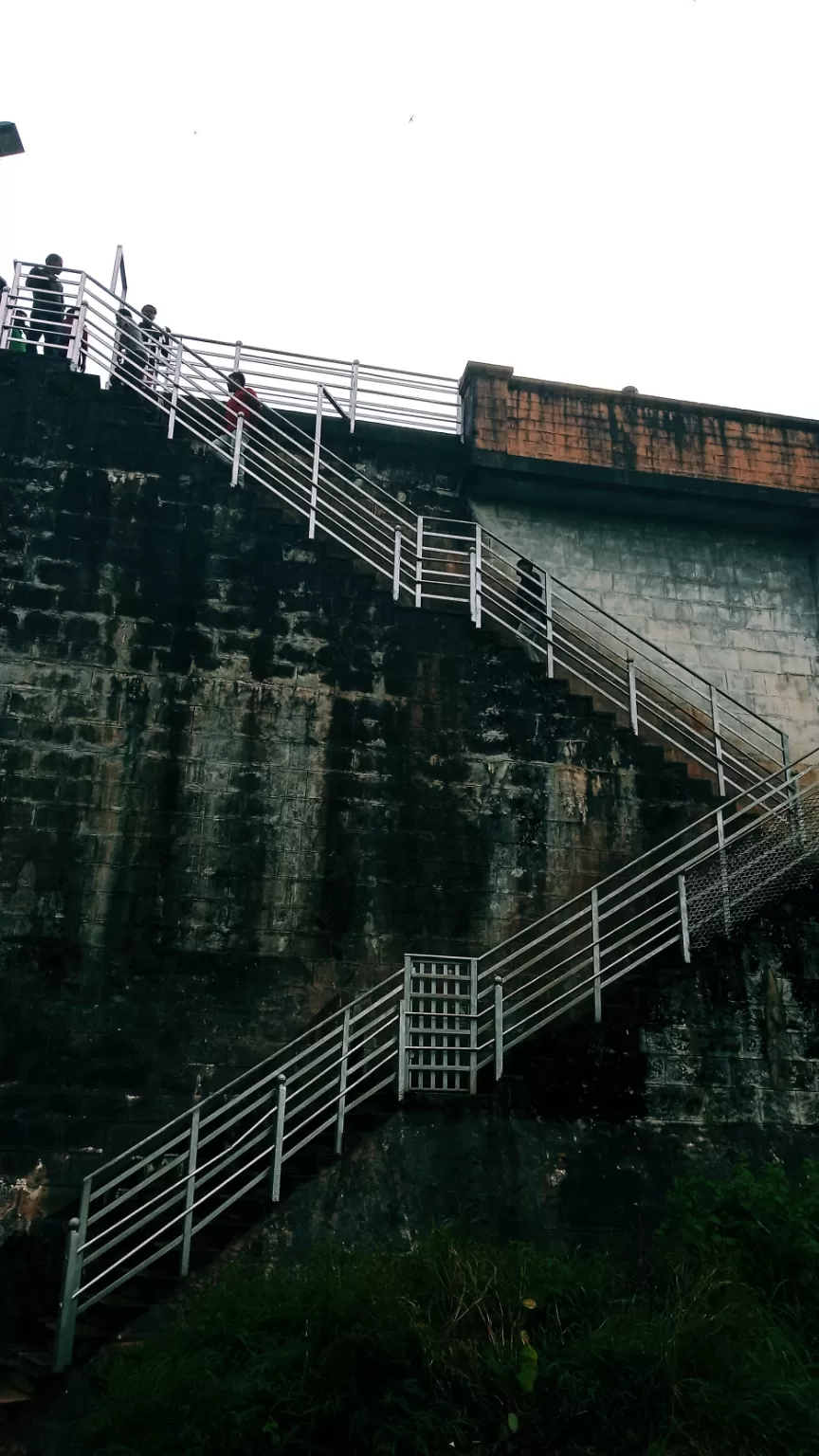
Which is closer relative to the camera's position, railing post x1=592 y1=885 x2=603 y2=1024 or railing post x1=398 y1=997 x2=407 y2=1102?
railing post x1=398 y1=997 x2=407 y2=1102

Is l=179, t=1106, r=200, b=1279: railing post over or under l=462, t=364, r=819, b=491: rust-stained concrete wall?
under

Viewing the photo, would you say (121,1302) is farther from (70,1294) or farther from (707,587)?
(707,587)

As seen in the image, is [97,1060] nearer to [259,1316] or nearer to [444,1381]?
[259,1316]

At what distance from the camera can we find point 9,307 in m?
12.9

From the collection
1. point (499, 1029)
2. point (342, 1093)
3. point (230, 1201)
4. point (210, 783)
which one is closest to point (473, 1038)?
point (499, 1029)

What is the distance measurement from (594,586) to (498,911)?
17.1ft

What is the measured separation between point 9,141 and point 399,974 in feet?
26.3

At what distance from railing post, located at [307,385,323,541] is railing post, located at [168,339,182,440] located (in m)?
1.52

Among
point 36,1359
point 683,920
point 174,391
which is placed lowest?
point 36,1359

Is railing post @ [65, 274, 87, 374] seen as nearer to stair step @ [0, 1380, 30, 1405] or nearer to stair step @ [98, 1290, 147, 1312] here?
stair step @ [98, 1290, 147, 1312]

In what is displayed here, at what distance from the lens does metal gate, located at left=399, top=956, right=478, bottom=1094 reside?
31.1 ft

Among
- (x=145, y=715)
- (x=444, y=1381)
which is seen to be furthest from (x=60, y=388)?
(x=444, y=1381)

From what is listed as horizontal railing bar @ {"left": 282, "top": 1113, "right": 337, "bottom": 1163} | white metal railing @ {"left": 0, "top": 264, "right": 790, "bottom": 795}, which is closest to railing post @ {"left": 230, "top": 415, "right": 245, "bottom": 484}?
white metal railing @ {"left": 0, "top": 264, "right": 790, "bottom": 795}

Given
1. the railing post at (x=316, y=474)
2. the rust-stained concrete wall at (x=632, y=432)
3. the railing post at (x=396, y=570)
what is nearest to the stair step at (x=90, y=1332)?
the railing post at (x=396, y=570)
